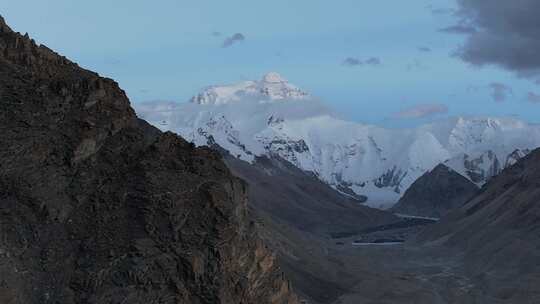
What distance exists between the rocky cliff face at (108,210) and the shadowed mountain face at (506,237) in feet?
232

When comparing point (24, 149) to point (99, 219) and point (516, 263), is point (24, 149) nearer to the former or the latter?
point (99, 219)

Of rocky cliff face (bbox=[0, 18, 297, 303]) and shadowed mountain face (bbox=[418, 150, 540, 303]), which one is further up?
rocky cliff face (bbox=[0, 18, 297, 303])

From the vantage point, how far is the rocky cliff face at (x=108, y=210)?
3956 cm

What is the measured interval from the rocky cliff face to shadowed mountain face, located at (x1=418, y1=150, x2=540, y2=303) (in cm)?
7057

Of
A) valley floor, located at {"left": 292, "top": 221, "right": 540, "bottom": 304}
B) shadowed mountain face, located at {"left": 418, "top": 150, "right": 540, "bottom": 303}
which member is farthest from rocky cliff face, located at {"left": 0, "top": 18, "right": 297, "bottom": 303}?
shadowed mountain face, located at {"left": 418, "top": 150, "right": 540, "bottom": 303}

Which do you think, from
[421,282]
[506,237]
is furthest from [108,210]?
[506,237]

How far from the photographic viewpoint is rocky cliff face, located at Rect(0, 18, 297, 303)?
39562 millimetres

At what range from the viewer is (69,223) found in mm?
41688

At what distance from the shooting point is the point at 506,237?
153875 mm

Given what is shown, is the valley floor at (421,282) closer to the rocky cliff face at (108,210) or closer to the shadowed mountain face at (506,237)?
the shadowed mountain face at (506,237)

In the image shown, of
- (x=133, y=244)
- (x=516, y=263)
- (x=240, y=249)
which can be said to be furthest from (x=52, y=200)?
(x=516, y=263)

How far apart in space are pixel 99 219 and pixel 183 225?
3.63m

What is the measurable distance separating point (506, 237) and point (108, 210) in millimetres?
120132

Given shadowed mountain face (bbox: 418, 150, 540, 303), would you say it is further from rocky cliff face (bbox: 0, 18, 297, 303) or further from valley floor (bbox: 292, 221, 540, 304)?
rocky cliff face (bbox: 0, 18, 297, 303)
